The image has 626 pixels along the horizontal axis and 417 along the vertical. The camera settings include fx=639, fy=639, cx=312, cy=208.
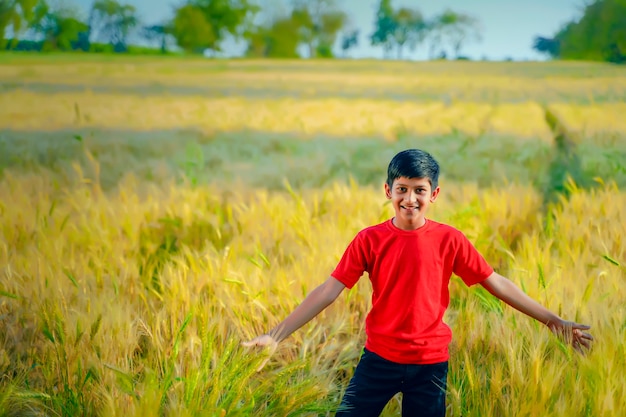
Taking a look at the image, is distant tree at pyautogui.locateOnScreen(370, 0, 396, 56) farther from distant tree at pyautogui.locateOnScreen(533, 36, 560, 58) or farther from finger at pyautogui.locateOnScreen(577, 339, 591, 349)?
finger at pyautogui.locateOnScreen(577, 339, 591, 349)

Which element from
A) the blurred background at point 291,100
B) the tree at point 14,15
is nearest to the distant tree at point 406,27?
the blurred background at point 291,100

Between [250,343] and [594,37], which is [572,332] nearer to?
[250,343]

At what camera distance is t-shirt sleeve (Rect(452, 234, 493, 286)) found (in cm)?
154

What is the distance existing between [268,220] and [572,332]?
156 cm

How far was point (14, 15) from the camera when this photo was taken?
361 centimetres

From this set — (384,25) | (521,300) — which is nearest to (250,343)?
(521,300)

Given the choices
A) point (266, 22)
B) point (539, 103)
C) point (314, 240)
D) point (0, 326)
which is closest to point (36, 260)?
point (0, 326)

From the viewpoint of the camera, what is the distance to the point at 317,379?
1.78 m

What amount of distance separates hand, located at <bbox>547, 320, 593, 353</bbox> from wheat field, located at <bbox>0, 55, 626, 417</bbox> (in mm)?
34

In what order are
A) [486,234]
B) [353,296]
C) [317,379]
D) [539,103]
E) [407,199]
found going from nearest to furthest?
[407,199] → [317,379] → [353,296] → [486,234] → [539,103]

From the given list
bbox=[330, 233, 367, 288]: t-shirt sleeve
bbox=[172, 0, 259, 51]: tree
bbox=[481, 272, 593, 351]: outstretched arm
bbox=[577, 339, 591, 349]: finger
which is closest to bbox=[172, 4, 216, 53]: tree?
bbox=[172, 0, 259, 51]: tree

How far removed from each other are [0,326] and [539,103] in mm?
3476

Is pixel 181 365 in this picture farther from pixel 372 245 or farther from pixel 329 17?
pixel 329 17

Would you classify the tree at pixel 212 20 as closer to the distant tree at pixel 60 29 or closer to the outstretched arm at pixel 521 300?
the distant tree at pixel 60 29
